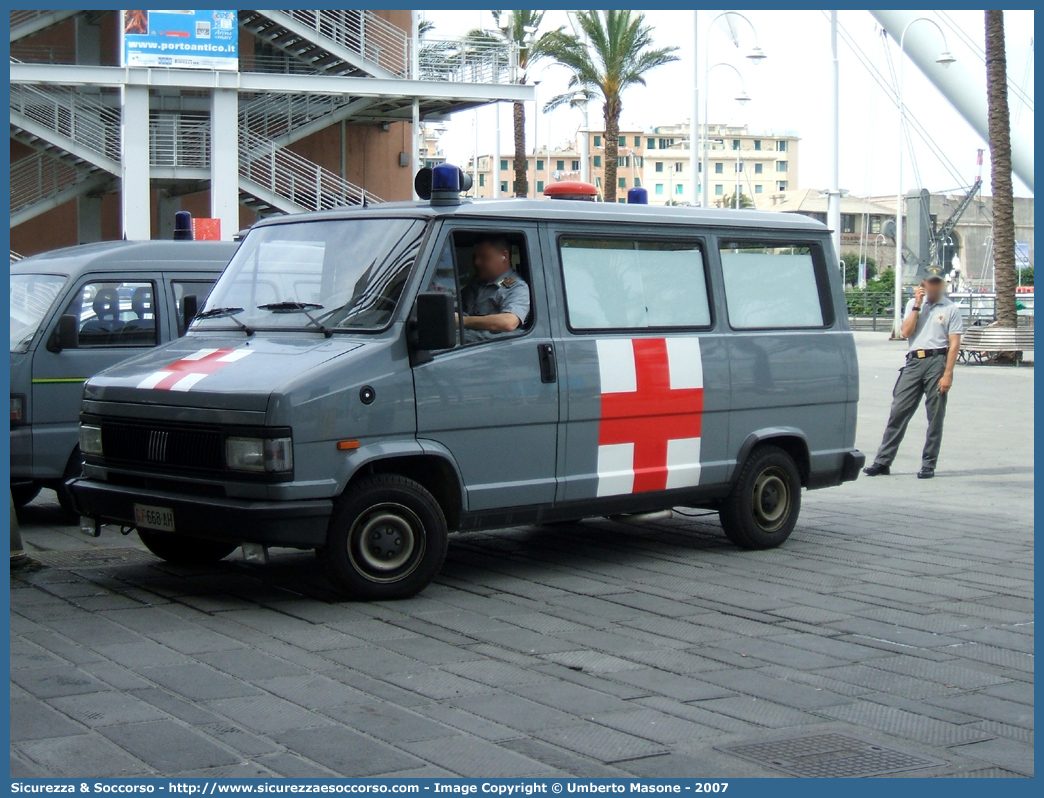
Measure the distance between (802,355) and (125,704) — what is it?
5.52 m

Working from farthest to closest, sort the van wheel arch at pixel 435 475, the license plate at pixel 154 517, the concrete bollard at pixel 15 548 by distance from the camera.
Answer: the concrete bollard at pixel 15 548
the van wheel arch at pixel 435 475
the license plate at pixel 154 517

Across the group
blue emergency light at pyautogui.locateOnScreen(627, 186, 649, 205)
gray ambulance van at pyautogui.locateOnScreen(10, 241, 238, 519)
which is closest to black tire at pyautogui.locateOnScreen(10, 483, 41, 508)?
gray ambulance van at pyautogui.locateOnScreen(10, 241, 238, 519)

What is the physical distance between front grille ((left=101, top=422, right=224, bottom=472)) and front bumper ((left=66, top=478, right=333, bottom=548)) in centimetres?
17

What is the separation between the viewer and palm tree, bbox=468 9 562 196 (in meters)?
44.3

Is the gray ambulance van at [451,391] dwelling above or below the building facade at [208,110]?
below

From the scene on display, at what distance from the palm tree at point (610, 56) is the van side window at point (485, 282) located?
34.8 meters

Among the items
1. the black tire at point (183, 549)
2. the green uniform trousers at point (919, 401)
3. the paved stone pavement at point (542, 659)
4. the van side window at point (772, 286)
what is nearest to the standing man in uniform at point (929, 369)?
the green uniform trousers at point (919, 401)

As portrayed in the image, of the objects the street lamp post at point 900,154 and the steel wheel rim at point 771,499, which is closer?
the steel wheel rim at point 771,499

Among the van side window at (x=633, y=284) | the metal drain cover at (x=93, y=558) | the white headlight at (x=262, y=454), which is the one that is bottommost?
the metal drain cover at (x=93, y=558)

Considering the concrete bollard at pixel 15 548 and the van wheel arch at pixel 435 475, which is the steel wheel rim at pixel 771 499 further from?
the concrete bollard at pixel 15 548

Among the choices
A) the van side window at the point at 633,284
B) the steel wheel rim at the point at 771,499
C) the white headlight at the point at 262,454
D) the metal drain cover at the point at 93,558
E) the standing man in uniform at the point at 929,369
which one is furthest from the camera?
the standing man in uniform at the point at 929,369

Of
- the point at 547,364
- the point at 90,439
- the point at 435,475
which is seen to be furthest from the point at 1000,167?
the point at 90,439

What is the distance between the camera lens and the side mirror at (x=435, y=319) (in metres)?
7.16

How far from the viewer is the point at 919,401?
1324 centimetres
